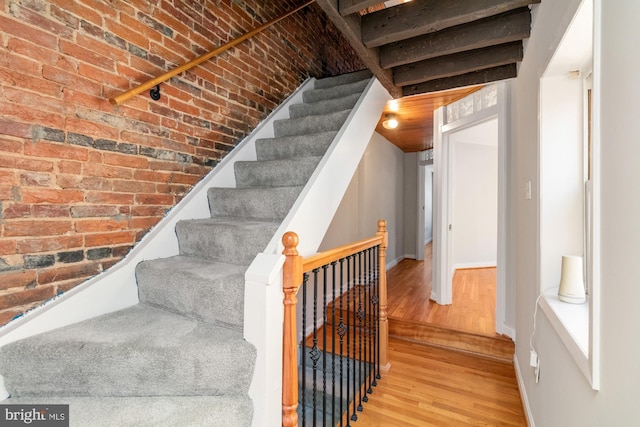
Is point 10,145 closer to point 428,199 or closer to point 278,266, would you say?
point 278,266

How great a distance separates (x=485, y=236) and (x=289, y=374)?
5.26 m

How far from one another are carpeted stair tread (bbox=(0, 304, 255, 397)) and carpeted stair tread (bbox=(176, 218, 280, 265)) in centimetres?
57

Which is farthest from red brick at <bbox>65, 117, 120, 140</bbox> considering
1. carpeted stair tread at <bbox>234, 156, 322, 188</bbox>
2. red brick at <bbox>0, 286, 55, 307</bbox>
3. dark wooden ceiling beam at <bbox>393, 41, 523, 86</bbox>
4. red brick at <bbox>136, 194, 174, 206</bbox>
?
dark wooden ceiling beam at <bbox>393, 41, 523, 86</bbox>

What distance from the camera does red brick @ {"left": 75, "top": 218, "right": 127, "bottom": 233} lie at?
152 centimetres

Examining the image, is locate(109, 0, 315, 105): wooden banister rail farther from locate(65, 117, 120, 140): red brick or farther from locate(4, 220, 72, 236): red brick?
locate(4, 220, 72, 236): red brick

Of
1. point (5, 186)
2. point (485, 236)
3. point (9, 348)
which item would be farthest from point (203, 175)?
point (485, 236)

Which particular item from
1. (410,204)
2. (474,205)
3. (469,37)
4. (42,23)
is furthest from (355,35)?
(410,204)

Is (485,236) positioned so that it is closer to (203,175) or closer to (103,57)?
(203,175)

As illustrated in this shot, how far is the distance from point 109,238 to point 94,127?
0.58 meters

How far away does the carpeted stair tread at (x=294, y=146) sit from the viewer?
2.36 meters
